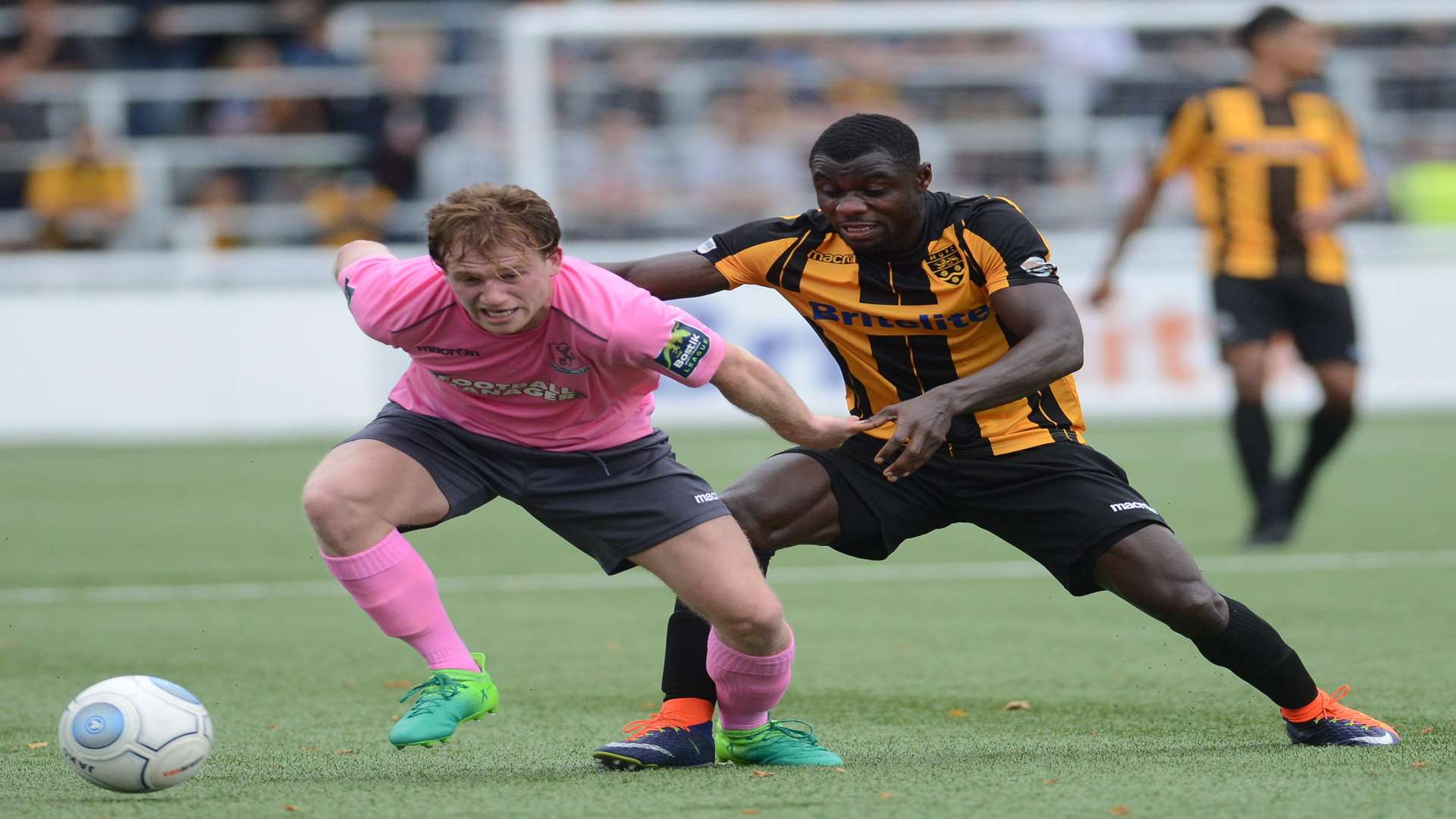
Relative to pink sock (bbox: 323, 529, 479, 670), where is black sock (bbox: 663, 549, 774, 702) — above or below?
below

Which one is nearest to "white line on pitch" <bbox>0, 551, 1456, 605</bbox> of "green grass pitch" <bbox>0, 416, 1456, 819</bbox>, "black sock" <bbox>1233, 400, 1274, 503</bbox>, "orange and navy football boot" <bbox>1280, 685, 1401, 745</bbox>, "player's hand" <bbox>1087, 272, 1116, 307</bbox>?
"green grass pitch" <bbox>0, 416, 1456, 819</bbox>

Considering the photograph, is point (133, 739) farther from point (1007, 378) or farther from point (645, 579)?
point (645, 579)

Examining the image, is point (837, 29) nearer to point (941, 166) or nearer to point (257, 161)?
point (941, 166)

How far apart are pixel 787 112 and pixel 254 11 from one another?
6.00 meters

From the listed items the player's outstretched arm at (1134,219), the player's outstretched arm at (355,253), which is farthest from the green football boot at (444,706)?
the player's outstretched arm at (1134,219)

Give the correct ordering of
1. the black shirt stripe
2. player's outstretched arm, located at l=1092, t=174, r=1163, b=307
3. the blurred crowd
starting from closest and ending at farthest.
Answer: the black shirt stripe
player's outstretched arm, located at l=1092, t=174, r=1163, b=307
the blurred crowd

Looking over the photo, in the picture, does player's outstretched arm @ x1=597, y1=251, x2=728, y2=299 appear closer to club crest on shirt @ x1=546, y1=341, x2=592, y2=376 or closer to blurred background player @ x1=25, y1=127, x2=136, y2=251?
club crest on shirt @ x1=546, y1=341, x2=592, y2=376

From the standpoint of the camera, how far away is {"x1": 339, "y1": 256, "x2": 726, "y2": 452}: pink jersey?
459 cm

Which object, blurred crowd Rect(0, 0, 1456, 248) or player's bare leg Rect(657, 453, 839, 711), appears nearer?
player's bare leg Rect(657, 453, 839, 711)

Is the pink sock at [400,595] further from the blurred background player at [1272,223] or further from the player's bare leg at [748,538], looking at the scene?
the blurred background player at [1272,223]

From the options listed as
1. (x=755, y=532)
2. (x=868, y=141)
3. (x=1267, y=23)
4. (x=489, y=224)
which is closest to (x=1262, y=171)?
(x=1267, y=23)

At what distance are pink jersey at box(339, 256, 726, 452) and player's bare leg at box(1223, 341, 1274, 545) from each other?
4934mm

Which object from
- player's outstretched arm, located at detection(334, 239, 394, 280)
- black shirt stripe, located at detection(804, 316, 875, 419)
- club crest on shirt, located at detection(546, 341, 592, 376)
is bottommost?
black shirt stripe, located at detection(804, 316, 875, 419)

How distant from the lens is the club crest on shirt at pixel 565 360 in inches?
186
